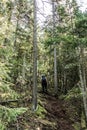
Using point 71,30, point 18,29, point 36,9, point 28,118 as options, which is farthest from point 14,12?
point 28,118

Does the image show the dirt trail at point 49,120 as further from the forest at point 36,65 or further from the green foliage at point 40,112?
the green foliage at point 40,112

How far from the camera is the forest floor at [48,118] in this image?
41.4ft

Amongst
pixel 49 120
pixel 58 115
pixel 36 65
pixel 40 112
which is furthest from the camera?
pixel 58 115

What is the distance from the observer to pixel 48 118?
15141 millimetres

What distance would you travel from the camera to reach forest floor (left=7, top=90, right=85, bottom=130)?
12617mm

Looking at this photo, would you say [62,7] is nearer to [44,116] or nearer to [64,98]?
[44,116]

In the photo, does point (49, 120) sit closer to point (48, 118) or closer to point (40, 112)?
point (48, 118)

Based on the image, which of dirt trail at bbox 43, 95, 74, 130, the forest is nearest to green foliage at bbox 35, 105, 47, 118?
the forest

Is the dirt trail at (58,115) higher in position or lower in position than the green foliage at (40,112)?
lower

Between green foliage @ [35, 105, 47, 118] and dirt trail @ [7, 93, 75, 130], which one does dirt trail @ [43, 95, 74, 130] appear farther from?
green foliage @ [35, 105, 47, 118]

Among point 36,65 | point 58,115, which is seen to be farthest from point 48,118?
point 36,65

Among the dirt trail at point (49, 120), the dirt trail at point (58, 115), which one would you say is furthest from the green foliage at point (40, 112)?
the dirt trail at point (58, 115)

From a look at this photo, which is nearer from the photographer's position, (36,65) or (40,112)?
(40,112)

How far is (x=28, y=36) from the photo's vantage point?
75.9 feet
